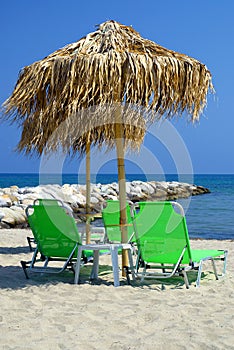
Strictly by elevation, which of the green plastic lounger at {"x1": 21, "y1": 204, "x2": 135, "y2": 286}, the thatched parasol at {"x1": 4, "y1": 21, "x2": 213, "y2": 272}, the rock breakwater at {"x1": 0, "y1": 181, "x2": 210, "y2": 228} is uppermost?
the thatched parasol at {"x1": 4, "y1": 21, "x2": 213, "y2": 272}

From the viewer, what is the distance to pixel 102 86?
17.7 feet

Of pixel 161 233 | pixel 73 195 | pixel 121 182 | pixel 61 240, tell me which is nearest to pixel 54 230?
pixel 61 240

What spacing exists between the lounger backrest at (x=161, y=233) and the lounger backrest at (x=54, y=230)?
71 centimetres

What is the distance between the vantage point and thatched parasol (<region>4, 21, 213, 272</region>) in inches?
213

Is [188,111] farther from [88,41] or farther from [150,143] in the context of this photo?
[150,143]

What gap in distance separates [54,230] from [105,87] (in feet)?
5.40

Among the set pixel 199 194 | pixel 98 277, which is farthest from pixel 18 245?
pixel 199 194

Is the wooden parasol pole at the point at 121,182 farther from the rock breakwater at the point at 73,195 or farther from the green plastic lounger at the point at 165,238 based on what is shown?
the rock breakwater at the point at 73,195

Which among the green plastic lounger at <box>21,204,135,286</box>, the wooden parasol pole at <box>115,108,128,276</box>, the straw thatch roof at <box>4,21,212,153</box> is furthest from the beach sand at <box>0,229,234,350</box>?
the straw thatch roof at <box>4,21,212,153</box>

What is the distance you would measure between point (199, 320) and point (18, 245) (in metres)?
6.13

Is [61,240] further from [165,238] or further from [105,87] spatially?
[105,87]

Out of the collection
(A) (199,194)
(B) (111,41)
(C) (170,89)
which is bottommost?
(A) (199,194)

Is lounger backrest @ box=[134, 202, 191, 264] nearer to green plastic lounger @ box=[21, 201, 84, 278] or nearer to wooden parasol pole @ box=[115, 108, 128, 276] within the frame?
wooden parasol pole @ box=[115, 108, 128, 276]

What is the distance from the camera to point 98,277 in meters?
6.18
